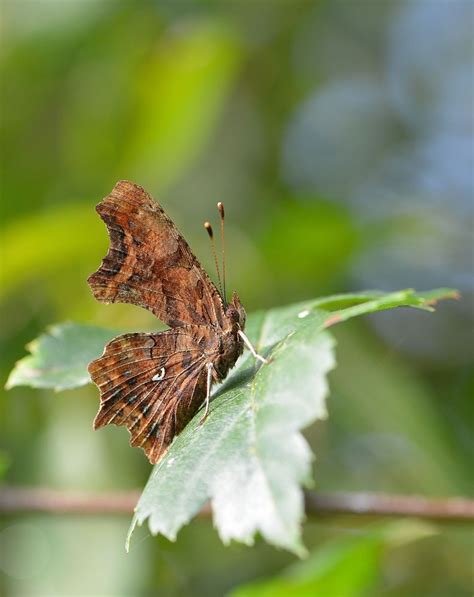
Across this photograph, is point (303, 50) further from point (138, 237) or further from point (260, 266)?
point (138, 237)

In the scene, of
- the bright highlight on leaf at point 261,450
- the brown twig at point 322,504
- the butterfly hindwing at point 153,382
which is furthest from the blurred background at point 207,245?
the bright highlight on leaf at point 261,450

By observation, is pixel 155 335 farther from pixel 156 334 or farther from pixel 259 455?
pixel 259 455

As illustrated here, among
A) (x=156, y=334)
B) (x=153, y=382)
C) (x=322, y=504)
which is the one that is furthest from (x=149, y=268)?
(x=322, y=504)

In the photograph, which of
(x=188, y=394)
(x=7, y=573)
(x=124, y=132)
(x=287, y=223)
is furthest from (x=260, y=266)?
(x=188, y=394)

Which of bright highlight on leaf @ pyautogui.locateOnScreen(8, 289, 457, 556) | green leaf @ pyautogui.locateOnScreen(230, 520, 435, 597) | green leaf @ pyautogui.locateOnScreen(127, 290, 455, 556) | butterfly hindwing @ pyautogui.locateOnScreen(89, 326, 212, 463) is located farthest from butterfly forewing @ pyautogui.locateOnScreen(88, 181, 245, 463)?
green leaf @ pyautogui.locateOnScreen(230, 520, 435, 597)

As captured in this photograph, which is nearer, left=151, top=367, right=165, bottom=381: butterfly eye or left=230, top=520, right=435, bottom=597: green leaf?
left=151, top=367, right=165, bottom=381: butterfly eye

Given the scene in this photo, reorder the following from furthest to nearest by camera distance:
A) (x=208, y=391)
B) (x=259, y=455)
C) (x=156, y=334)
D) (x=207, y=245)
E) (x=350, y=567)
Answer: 1. (x=207, y=245)
2. (x=350, y=567)
3. (x=156, y=334)
4. (x=208, y=391)
5. (x=259, y=455)

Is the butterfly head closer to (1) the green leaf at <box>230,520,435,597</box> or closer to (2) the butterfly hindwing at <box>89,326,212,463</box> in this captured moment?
(2) the butterfly hindwing at <box>89,326,212,463</box>
